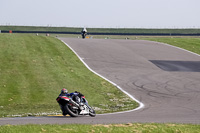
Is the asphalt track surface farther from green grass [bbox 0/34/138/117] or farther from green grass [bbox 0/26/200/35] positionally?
green grass [bbox 0/26/200/35]

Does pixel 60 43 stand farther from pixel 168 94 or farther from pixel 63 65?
pixel 168 94

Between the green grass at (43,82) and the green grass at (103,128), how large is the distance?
225 inches

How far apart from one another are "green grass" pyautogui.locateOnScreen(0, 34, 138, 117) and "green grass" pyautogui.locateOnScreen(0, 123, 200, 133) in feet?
18.7

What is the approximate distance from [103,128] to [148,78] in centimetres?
1705

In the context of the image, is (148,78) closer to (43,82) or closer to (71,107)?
(43,82)

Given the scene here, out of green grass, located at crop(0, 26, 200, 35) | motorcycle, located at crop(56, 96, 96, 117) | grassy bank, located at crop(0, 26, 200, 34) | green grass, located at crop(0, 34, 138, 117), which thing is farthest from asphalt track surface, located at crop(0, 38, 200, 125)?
green grass, located at crop(0, 26, 200, 35)

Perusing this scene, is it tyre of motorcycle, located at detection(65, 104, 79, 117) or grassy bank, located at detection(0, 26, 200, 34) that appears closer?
tyre of motorcycle, located at detection(65, 104, 79, 117)

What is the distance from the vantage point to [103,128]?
452 inches

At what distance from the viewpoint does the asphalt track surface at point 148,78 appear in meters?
15.0

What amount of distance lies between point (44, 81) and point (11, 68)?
4724 millimetres

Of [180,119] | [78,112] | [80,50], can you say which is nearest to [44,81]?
[78,112]

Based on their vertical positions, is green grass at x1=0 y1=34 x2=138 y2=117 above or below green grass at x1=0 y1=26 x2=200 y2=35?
below

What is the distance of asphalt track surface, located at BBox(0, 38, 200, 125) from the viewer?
49.1ft

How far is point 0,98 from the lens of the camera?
68.1 feet
